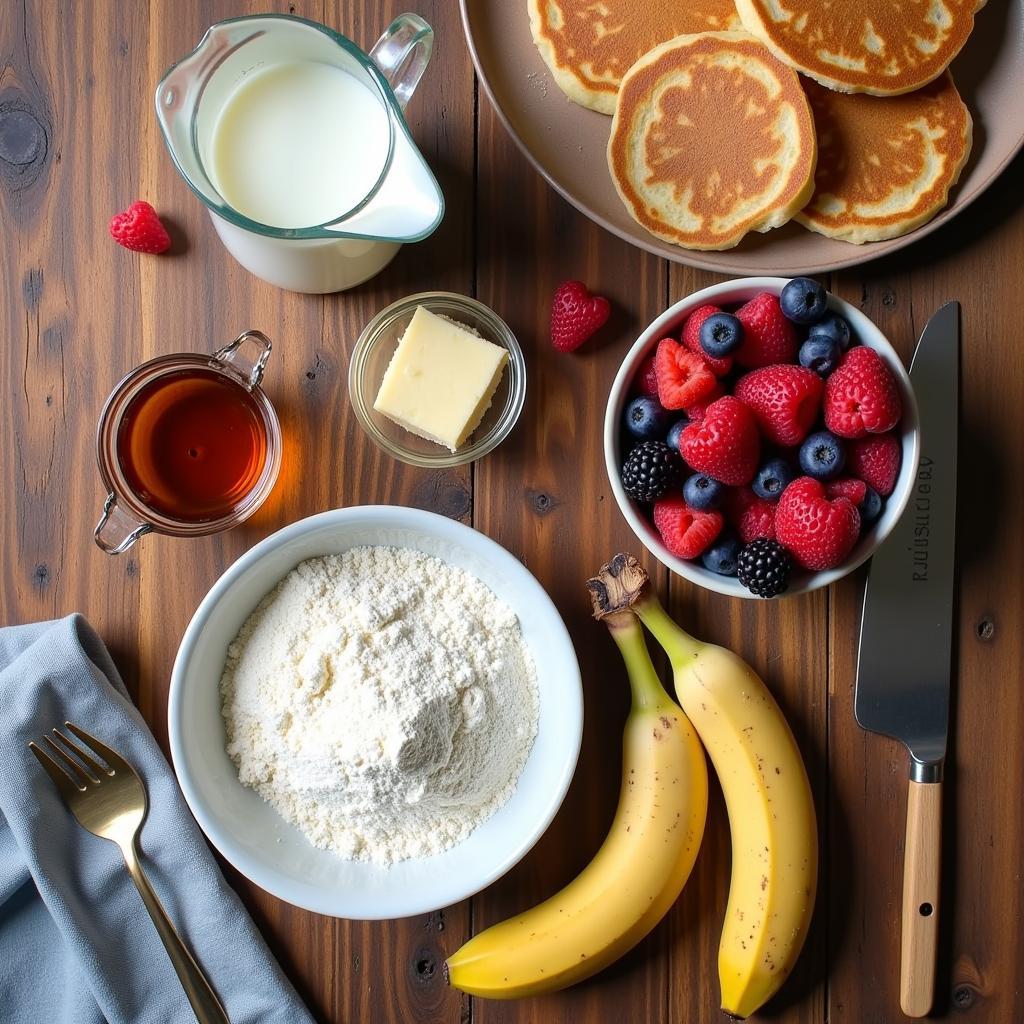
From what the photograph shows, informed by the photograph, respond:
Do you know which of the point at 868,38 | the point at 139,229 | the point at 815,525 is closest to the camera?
the point at 815,525

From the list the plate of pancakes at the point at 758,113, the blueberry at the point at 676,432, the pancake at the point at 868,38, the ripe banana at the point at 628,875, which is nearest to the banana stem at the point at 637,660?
the ripe banana at the point at 628,875

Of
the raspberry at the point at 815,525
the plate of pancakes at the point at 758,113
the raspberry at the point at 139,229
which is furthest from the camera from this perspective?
the raspberry at the point at 139,229

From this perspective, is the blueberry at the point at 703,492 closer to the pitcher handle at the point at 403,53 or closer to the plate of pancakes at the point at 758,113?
the plate of pancakes at the point at 758,113

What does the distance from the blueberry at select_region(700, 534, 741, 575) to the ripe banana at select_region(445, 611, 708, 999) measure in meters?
0.15

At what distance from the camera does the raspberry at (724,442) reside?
1.15m

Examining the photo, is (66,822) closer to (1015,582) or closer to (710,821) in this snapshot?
(710,821)

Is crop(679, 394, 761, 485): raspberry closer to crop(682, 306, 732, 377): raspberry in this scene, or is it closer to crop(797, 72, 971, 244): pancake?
crop(682, 306, 732, 377): raspberry

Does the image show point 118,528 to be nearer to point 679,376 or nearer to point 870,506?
point 679,376

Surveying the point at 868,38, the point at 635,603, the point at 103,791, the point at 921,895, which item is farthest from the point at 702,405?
the point at 103,791

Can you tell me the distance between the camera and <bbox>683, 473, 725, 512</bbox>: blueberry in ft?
3.90

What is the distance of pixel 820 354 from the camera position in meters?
1.19

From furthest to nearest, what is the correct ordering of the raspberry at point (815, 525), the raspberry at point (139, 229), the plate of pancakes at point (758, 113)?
the raspberry at point (139, 229)
the plate of pancakes at point (758, 113)
the raspberry at point (815, 525)

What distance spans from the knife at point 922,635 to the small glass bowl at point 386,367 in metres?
0.56

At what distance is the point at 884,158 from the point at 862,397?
367 millimetres
